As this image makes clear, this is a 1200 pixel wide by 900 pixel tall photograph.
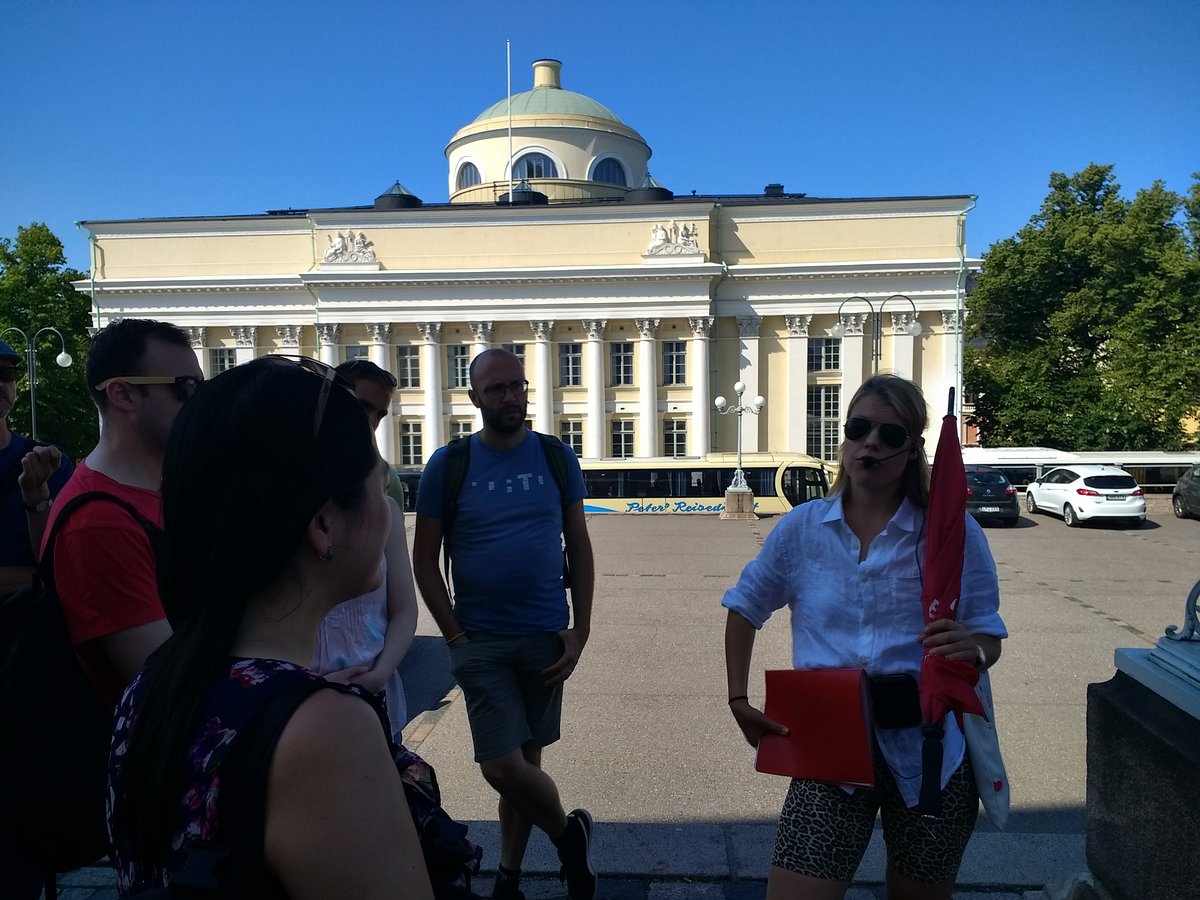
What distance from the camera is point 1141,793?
2516 mm

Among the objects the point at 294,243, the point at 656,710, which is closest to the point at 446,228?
the point at 294,243

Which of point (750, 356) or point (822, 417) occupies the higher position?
point (750, 356)

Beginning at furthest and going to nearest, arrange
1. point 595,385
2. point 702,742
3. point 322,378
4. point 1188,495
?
point 595,385, point 1188,495, point 702,742, point 322,378

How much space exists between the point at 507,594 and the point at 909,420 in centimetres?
170

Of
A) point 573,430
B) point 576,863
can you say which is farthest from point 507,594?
point 573,430

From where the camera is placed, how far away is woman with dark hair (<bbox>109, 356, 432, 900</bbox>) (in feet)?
3.45

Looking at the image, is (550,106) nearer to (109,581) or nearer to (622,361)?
(622,361)

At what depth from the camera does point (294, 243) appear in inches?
1886

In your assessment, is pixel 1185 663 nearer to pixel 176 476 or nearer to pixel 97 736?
pixel 176 476

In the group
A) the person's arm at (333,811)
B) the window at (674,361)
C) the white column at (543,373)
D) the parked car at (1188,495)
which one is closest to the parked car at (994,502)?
the parked car at (1188,495)

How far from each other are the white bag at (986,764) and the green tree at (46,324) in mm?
41821

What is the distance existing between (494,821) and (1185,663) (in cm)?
310

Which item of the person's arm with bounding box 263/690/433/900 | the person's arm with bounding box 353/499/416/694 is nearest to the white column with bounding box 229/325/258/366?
the person's arm with bounding box 353/499/416/694

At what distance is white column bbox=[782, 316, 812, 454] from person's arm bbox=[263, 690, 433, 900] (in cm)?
4629
